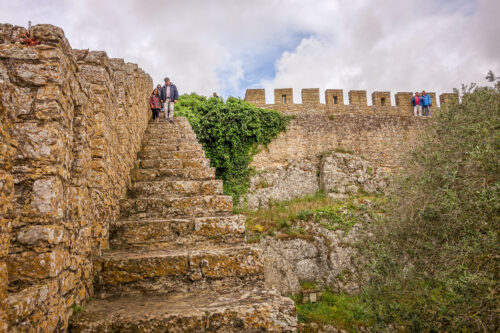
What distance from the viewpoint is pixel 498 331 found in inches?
158

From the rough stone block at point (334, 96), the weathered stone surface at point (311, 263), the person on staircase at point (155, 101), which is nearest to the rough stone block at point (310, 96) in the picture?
the rough stone block at point (334, 96)

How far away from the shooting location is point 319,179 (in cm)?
1476

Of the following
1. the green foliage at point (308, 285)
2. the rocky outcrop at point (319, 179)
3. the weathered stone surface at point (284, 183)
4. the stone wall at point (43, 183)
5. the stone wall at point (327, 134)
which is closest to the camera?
the stone wall at point (43, 183)

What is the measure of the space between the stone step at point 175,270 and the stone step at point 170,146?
358 centimetres

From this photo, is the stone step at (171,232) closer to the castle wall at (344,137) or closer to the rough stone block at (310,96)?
the castle wall at (344,137)

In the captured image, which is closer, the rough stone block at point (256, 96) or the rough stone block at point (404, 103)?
the rough stone block at point (256, 96)

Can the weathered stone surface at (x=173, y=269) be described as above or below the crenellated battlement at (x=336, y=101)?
below

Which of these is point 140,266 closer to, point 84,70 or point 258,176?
point 84,70

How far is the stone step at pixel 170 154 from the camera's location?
566cm

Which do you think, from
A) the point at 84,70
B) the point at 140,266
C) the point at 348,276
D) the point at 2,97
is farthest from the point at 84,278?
the point at 348,276

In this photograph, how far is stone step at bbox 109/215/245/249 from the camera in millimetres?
3197

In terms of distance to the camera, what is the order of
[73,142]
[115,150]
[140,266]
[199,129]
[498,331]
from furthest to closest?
[199,129] < [498,331] < [115,150] < [140,266] < [73,142]

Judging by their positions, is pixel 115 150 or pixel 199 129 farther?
pixel 199 129

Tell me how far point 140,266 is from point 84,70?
7.04ft
